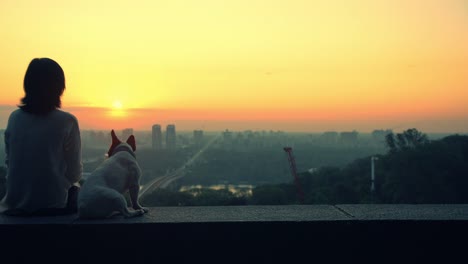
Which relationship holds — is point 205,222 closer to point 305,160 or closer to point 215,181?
point 215,181

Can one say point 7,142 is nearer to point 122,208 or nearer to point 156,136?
point 122,208

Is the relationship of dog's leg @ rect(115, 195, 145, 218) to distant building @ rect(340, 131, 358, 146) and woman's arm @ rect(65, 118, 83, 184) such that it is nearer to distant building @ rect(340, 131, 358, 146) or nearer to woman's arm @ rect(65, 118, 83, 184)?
woman's arm @ rect(65, 118, 83, 184)

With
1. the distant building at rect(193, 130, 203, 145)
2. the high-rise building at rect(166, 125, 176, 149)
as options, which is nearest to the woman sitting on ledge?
the high-rise building at rect(166, 125, 176, 149)

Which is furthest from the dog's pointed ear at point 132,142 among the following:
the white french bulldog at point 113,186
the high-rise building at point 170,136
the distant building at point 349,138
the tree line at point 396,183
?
the distant building at point 349,138

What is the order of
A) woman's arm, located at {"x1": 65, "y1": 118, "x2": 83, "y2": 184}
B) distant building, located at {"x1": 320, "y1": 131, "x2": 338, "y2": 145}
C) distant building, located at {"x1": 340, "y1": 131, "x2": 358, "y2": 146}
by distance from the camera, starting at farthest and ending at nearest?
distant building, located at {"x1": 320, "y1": 131, "x2": 338, "y2": 145}
distant building, located at {"x1": 340, "y1": 131, "x2": 358, "y2": 146}
woman's arm, located at {"x1": 65, "y1": 118, "x2": 83, "y2": 184}

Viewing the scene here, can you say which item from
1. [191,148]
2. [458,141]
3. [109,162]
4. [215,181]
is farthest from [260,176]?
[109,162]

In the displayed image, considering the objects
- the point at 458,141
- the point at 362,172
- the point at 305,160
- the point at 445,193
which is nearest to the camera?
the point at 445,193
